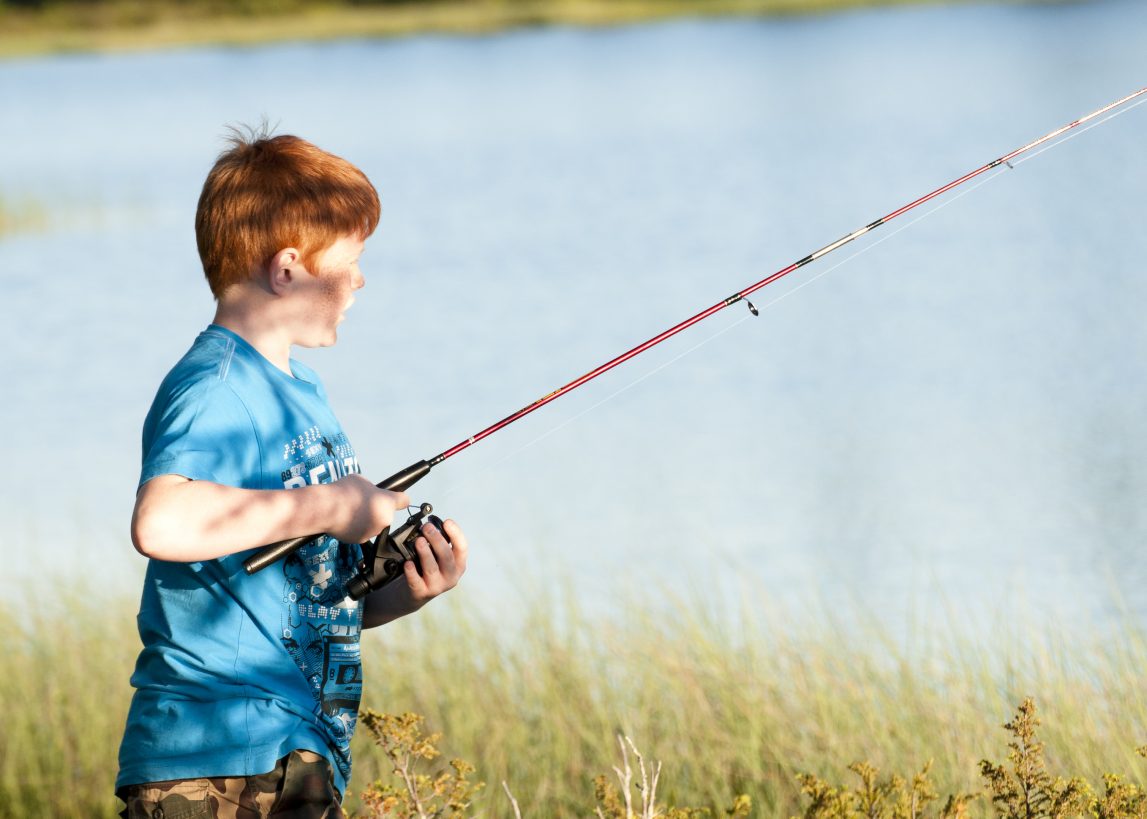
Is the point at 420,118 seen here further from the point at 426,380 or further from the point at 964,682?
the point at 964,682

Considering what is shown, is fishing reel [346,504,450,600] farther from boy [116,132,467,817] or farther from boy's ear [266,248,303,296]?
boy's ear [266,248,303,296]

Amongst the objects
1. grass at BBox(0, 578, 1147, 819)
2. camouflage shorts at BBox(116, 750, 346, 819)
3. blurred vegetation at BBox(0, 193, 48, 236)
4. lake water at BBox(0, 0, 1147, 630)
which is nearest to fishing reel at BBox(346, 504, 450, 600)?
camouflage shorts at BBox(116, 750, 346, 819)

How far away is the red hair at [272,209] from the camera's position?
6.98ft

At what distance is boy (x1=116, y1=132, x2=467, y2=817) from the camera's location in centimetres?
195

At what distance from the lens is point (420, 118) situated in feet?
82.8

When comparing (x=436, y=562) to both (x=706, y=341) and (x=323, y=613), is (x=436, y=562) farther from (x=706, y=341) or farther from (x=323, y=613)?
(x=706, y=341)

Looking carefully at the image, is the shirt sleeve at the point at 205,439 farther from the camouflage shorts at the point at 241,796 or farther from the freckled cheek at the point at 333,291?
the camouflage shorts at the point at 241,796

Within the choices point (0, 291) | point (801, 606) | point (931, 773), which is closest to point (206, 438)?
point (931, 773)

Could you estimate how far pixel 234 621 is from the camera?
204 centimetres

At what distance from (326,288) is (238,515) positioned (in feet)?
1.30

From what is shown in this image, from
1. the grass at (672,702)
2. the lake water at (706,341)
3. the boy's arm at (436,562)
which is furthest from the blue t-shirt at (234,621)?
the lake water at (706,341)

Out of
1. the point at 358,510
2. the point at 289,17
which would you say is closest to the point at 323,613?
the point at 358,510

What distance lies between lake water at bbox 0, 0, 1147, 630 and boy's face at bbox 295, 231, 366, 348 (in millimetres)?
2953

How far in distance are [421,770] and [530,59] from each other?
33.2 m
